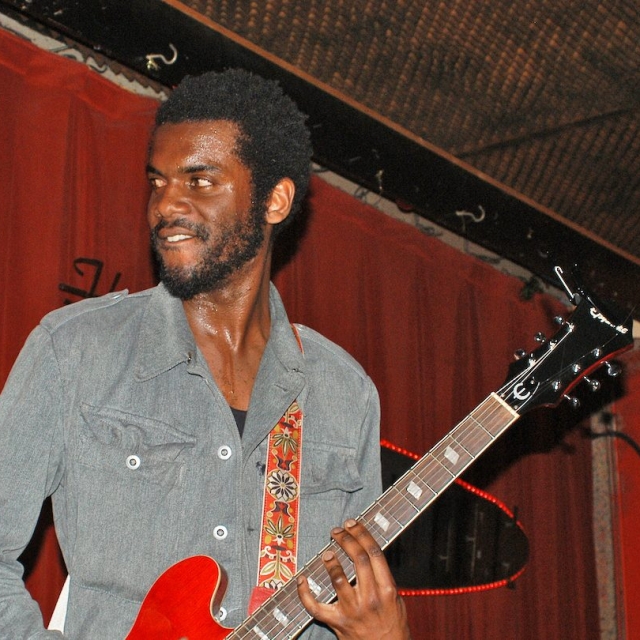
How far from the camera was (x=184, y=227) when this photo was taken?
2068 mm

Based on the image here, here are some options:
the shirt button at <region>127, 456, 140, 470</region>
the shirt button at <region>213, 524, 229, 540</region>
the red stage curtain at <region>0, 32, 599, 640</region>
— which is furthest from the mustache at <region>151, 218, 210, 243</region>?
the red stage curtain at <region>0, 32, 599, 640</region>

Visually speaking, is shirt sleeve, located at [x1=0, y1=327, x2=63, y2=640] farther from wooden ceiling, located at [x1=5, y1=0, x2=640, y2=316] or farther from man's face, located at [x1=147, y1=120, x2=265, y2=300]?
wooden ceiling, located at [x1=5, y1=0, x2=640, y2=316]

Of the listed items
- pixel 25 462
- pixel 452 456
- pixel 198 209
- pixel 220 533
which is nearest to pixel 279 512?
pixel 220 533

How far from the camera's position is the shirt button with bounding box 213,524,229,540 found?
1.94 meters

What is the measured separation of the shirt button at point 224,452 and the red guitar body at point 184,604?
0.86 feet

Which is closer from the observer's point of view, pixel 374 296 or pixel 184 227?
pixel 184 227

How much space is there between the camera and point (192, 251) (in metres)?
2.08

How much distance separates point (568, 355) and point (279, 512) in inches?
29.1

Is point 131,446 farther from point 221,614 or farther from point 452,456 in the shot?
point 452,456

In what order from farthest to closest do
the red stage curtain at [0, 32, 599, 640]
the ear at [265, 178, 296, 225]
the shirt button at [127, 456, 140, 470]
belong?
1. the red stage curtain at [0, 32, 599, 640]
2. the ear at [265, 178, 296, 225]
3. the shirt button at [127, 456, 140, 470]

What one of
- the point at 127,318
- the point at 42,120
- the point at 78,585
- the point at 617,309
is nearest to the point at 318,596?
the point at 78,585

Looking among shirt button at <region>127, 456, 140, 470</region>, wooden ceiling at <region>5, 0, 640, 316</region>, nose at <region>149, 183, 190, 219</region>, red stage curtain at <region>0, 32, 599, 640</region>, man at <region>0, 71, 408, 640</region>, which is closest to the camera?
man at <region>0, 71, 408, 640</region>

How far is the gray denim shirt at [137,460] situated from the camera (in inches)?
71.7

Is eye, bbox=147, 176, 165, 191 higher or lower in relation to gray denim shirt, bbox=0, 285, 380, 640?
higher
